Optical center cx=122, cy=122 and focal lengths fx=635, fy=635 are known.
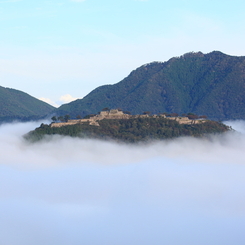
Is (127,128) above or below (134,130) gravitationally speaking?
above

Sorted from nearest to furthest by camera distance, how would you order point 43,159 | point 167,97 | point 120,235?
point 120,235
point 43,159
point 167,97

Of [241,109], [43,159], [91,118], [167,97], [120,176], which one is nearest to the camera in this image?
[91,118]

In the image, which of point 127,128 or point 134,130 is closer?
point 134,130

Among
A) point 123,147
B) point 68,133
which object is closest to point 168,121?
point 123,147

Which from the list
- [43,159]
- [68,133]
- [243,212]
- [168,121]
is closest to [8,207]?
[43,159]

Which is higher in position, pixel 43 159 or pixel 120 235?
pixel 43 159

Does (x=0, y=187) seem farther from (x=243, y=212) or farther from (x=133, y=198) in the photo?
(x=243, y=212)

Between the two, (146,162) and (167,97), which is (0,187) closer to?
(146,162)

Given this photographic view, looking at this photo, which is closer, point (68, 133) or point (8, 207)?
point (68, 133)

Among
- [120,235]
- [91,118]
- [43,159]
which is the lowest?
[120,235]
